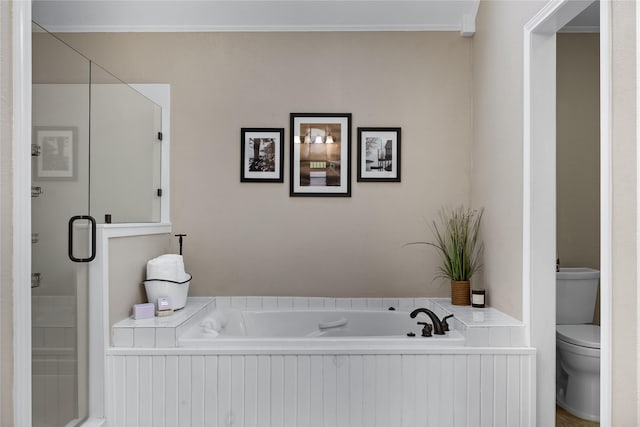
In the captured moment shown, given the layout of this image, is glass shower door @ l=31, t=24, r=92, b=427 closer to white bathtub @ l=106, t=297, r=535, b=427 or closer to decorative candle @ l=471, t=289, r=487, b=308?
white bathtub @ l=106, t=297, r=535, b=427

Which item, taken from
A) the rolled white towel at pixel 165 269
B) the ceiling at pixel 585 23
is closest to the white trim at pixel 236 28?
the ceiling at pixel 585 23

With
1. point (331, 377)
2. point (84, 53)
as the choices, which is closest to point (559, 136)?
point (331, 377)

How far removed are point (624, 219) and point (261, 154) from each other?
2311 mm

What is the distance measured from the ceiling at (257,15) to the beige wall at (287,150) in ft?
0.21

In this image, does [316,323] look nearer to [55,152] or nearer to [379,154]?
Result: [379,154]

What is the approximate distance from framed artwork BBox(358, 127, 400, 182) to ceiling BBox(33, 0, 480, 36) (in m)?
0.73

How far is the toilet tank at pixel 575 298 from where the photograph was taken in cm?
309

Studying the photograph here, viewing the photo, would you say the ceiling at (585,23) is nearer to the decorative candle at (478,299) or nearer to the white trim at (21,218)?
the decorative candle at (478,299)

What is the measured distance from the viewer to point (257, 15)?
3.18 m

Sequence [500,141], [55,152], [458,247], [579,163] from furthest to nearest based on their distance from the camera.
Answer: [579,163] → [458,247] → [500,141] → [55,152]

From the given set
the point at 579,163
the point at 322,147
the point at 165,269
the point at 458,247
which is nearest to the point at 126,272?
the point at 165,269

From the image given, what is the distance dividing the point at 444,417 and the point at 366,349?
51 cm

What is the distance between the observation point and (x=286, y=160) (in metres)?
3.25

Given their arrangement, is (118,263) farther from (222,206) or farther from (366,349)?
(366,349)
